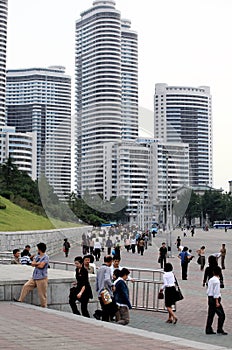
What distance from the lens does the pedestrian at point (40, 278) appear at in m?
9.64

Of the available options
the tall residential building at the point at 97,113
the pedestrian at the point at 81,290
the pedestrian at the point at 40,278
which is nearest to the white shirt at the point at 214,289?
the pedestrian at the point at 81,290

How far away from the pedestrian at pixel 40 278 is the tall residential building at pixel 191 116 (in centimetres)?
2884

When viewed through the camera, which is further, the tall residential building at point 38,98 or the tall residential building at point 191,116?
the tall residential building at point 38,98

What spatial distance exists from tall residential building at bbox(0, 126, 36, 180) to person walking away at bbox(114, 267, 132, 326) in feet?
357

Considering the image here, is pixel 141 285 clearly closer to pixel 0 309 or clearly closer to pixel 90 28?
pixel 0 309

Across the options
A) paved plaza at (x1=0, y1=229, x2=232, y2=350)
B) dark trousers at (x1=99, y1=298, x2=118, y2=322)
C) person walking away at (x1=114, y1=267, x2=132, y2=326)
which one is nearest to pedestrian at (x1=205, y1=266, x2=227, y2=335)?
paved plaza at (x1=0, y1=229, x2=232, y2=350)

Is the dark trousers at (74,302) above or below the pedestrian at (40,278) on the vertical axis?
below

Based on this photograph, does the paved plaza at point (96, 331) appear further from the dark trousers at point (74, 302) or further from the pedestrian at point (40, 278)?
the dark trousers at point (74, 302)

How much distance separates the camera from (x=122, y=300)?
942cm

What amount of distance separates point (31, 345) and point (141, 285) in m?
6.76

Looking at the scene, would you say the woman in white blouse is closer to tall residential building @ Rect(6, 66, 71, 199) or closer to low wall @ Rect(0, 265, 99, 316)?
low wall @ Rect(0, 265, 99, 316)

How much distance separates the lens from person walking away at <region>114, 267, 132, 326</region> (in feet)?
30.6

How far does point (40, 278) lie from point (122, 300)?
1.37 meters

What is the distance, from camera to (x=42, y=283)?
31.9 feet
